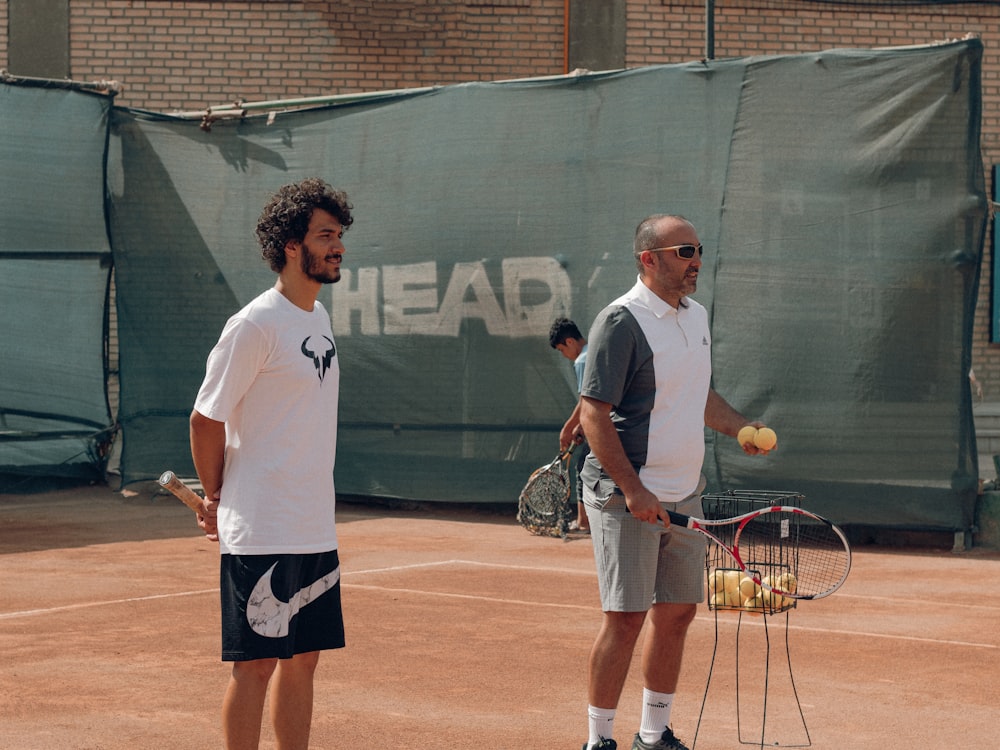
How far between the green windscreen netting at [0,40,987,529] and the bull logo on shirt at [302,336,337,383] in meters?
7.48

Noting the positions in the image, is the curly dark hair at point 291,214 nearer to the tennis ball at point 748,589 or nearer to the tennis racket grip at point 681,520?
the tennis racket grip at point 681,520

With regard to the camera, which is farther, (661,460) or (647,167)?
(647,167)

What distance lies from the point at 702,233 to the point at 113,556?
5.14m

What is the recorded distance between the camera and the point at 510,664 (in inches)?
272

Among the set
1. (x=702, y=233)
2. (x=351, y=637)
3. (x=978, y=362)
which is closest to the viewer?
(x=351, y=637)

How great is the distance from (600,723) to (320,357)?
1662mm

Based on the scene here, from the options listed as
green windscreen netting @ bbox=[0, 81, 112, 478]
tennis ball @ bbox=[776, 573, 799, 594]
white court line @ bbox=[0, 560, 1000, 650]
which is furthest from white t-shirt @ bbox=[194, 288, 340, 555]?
green windscreen netting @ bbox=[0, 81, 112, 478]

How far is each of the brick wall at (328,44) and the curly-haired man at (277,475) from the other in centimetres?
1301

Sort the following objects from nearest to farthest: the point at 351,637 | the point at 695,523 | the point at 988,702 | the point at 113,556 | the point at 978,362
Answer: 1. the point at 695,523
2. the point at 988,702
3. the point at 351,637
4. the point at 113,556
5. the point at 978,362

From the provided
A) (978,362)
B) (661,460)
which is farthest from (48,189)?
(661,460)

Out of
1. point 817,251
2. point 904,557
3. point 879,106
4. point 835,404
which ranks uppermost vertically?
point 879,106

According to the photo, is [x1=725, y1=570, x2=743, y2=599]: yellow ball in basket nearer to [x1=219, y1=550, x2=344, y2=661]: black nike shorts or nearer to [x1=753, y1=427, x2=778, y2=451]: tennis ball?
[x1=753, y1=427, x2=778, y2=451]: tennis ball

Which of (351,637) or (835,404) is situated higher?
(835,404)

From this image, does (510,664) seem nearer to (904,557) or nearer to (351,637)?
(351,637)
